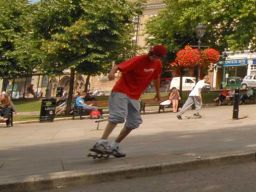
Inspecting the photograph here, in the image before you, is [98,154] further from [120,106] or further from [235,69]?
[235,69]

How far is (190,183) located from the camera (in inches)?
283

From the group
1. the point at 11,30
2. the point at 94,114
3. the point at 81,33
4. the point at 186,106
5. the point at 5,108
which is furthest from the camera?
the point at 11,30

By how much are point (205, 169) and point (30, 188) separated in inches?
101

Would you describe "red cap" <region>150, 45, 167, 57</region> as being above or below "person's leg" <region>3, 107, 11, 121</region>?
above

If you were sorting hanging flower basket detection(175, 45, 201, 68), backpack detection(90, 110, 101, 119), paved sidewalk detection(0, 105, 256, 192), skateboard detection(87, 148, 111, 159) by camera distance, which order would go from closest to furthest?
paved sidewalk detection(0, 105, 256, 192), skateboard detection(87, 148, 111, 159), backpack detection(90, 110, 101, 119), hanging flower basket detection(175, 45, 201, 68)

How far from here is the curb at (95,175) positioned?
7105mm

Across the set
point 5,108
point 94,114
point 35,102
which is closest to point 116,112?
point 5,108

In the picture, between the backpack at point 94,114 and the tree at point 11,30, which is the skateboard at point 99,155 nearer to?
the backpack at point 94,114

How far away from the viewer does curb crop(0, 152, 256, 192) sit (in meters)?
7.11

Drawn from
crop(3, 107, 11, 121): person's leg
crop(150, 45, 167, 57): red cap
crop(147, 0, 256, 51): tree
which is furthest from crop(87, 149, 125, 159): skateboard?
crop(147, 0, 256, 51): tree

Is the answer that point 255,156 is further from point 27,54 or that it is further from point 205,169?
point 27,54

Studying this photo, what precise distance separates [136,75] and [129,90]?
254 millimetres

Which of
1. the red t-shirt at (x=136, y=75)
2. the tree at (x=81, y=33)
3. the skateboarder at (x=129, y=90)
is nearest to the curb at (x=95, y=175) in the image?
the skateboarder at (x=129, y=90)

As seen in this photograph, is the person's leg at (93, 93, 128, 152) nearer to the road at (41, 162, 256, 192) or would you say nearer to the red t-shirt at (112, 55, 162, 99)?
the red t-shirt at (112, 55, 162, 99)
